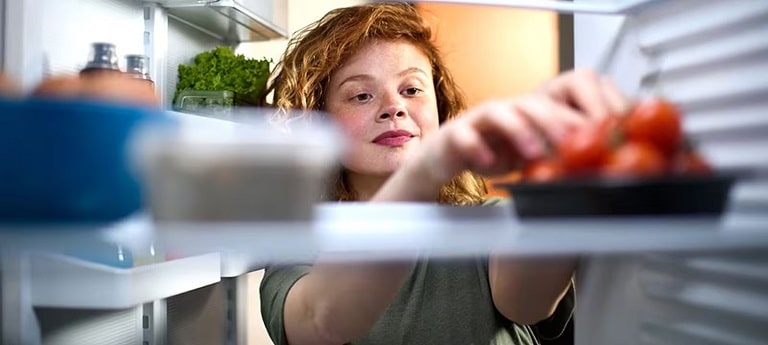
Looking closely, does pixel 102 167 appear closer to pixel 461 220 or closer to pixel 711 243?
pixel 461 220

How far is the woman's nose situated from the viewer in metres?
1.13

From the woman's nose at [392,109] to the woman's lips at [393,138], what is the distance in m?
0.02

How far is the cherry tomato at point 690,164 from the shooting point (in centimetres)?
47

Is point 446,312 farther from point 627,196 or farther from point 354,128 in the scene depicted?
point 627,196

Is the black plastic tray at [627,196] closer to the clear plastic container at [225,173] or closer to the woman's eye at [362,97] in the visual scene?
the clear plastic container at [225,173]

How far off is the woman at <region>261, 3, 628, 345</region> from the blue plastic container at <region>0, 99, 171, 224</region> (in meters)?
0.38

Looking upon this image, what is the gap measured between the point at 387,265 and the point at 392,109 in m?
0.42

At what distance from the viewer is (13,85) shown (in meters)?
0.45

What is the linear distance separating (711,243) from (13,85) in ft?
1.46

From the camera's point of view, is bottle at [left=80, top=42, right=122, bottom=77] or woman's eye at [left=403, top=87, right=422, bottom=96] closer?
bottle at [left=80, top=42, right=122, bottom=77]

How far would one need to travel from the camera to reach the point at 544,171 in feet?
1.56

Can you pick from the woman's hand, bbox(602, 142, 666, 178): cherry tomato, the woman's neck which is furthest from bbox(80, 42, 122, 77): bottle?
the woman's neck

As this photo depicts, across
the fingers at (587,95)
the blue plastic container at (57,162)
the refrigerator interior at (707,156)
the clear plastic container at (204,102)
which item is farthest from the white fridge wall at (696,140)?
the clear plastic container at (204,102)

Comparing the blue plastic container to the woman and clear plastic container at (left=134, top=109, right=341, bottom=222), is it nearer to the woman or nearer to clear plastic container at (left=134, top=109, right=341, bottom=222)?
clear plastic container at (left=134, top=109, right=341, bottom=222)
